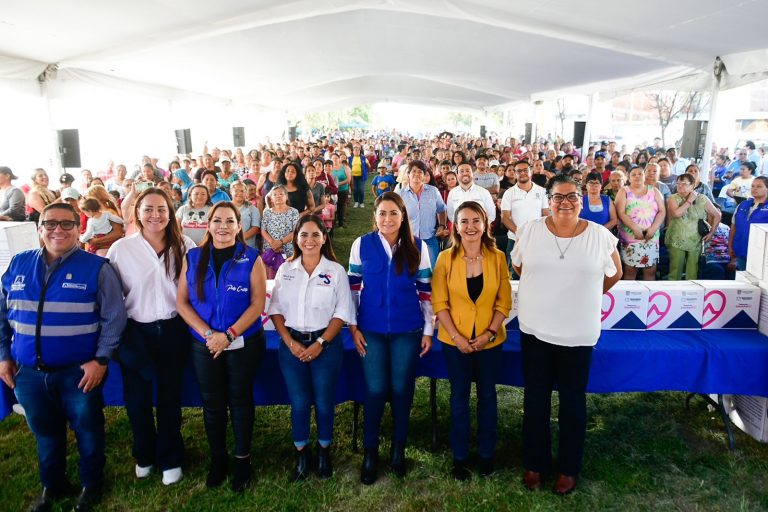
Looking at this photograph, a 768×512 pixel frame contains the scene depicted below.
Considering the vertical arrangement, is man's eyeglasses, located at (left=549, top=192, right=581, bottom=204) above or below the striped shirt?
above

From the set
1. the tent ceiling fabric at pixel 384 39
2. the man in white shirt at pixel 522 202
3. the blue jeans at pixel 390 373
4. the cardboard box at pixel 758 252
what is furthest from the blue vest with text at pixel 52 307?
the tent ceiling fabric at pixel 384 39

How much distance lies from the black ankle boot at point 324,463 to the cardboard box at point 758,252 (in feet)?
8.69

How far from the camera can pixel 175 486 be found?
2.74 metres

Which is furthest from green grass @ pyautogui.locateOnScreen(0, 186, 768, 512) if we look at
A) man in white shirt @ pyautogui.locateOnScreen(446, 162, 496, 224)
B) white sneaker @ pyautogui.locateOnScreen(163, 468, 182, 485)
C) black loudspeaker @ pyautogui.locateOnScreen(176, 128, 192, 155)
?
black loudspeaker @ pyautogui.locateOnScreen(176, 128, 192, 155)

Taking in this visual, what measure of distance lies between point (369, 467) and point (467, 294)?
3.43 feet

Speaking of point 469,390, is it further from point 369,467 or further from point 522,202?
point 522,202

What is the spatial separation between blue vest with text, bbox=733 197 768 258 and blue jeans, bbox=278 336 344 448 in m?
3.90

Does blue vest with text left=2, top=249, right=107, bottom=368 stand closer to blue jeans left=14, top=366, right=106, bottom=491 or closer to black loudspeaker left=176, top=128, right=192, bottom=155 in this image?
blue jeans left=14, top=366, right=106, bottom=491

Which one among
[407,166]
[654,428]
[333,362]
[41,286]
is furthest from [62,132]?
[654,428]

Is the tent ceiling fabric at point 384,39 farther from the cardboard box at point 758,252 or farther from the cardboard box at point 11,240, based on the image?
the cardboard box at point 11,240

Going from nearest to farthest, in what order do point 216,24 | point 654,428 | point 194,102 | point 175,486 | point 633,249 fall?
1. point 175,486
2. point 654,428
3. point 633,249
4. point 216,24
5. point 194,102

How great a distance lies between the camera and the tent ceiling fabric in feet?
20.3

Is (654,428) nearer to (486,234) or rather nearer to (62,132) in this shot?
(486,234)

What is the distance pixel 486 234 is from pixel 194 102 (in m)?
14.5
